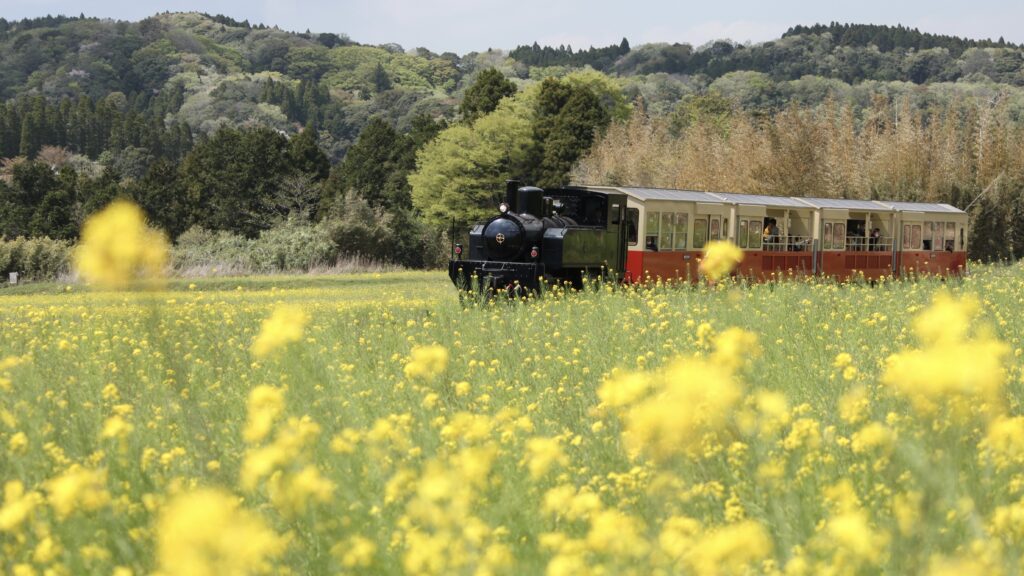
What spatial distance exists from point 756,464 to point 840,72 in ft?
554

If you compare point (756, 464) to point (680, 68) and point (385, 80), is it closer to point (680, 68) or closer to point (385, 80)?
point (385, 80)

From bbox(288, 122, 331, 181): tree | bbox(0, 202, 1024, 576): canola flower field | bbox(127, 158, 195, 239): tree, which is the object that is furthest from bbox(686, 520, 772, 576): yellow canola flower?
bbox(288, 122, 331, 181): tree

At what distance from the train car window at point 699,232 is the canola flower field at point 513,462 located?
1086 cm

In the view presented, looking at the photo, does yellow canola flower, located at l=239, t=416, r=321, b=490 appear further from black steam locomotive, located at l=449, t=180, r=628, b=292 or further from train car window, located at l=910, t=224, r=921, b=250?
train car window, located at l=910, t=224, r=921, b=250

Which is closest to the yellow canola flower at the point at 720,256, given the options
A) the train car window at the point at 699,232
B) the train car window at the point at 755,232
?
the train car window at the point at 699,232

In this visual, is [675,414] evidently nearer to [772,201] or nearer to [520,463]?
[520,463]

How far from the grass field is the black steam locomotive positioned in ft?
23.9

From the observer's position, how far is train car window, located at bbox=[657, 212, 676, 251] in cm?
1866

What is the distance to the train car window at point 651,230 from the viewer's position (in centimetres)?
1830

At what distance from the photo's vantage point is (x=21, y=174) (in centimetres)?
3900

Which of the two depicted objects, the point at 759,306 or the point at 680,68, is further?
the point at 680,68

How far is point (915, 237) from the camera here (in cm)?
2456

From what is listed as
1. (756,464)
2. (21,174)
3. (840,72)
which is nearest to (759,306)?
(756,464)

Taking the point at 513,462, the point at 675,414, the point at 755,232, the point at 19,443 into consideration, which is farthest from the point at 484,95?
the point at 675,414
